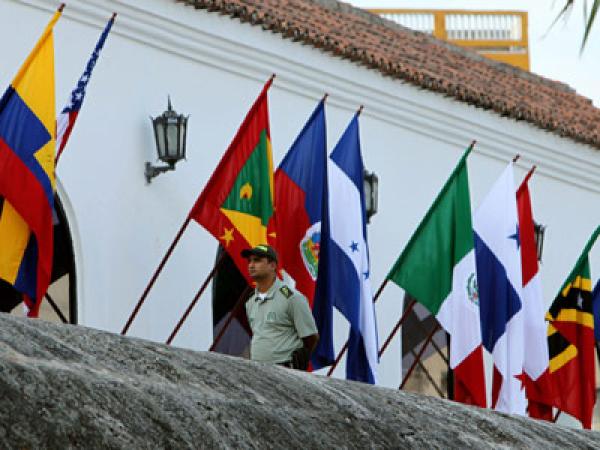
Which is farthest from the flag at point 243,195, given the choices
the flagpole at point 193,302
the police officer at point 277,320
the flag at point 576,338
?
the flag at point 576,338

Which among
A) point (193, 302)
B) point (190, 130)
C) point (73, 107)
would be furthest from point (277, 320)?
point (190, 130)

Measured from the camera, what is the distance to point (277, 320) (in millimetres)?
8461

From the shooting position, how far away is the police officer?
8.42 meters

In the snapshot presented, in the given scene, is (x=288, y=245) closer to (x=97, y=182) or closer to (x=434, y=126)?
(x=97, y=182)

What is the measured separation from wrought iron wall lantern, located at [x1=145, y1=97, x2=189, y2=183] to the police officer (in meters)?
3.75

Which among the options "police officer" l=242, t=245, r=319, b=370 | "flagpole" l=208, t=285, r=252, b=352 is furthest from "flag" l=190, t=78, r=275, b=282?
"police officer" l=242, t=245, r=319, b=370

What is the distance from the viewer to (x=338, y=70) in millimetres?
14188

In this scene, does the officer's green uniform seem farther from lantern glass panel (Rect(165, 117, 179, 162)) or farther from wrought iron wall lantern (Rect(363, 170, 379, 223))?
wrought iron wall lantern (Rect(363, 170, 379, 223))

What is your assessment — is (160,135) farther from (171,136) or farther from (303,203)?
(303,203)

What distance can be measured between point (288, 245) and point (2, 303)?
191cm

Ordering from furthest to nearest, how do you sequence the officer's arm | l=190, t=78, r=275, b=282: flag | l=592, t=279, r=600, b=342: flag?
l=592, t=279, r=600, b=342: flag
l=190, t=78, r=275, b=282: flag
the officer's arm

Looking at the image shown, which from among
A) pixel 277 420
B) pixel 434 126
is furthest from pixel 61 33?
pixel 277 420

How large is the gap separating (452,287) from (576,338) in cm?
148

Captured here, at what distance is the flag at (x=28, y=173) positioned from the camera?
9.62 metres
